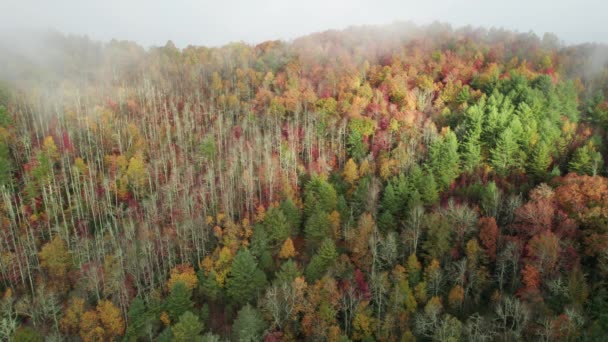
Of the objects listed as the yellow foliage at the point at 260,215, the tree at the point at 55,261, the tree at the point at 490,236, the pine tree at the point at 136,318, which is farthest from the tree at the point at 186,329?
the tree at the point at 490,236

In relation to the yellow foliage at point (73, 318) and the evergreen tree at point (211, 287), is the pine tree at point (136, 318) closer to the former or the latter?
the yellow foliage at point (73, 318)

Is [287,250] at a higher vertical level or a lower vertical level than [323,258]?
lower

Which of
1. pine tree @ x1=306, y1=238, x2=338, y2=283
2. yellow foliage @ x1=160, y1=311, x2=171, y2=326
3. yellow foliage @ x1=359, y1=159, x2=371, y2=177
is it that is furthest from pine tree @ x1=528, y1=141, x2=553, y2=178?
yellow foliage @ x1=160, y1=311, x2=171, y2=326

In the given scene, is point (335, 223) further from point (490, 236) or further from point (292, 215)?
point (490, 236)

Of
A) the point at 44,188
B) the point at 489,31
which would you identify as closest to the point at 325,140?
the point at 44,188

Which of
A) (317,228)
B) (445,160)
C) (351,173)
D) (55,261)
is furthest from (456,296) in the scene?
(55,261)
